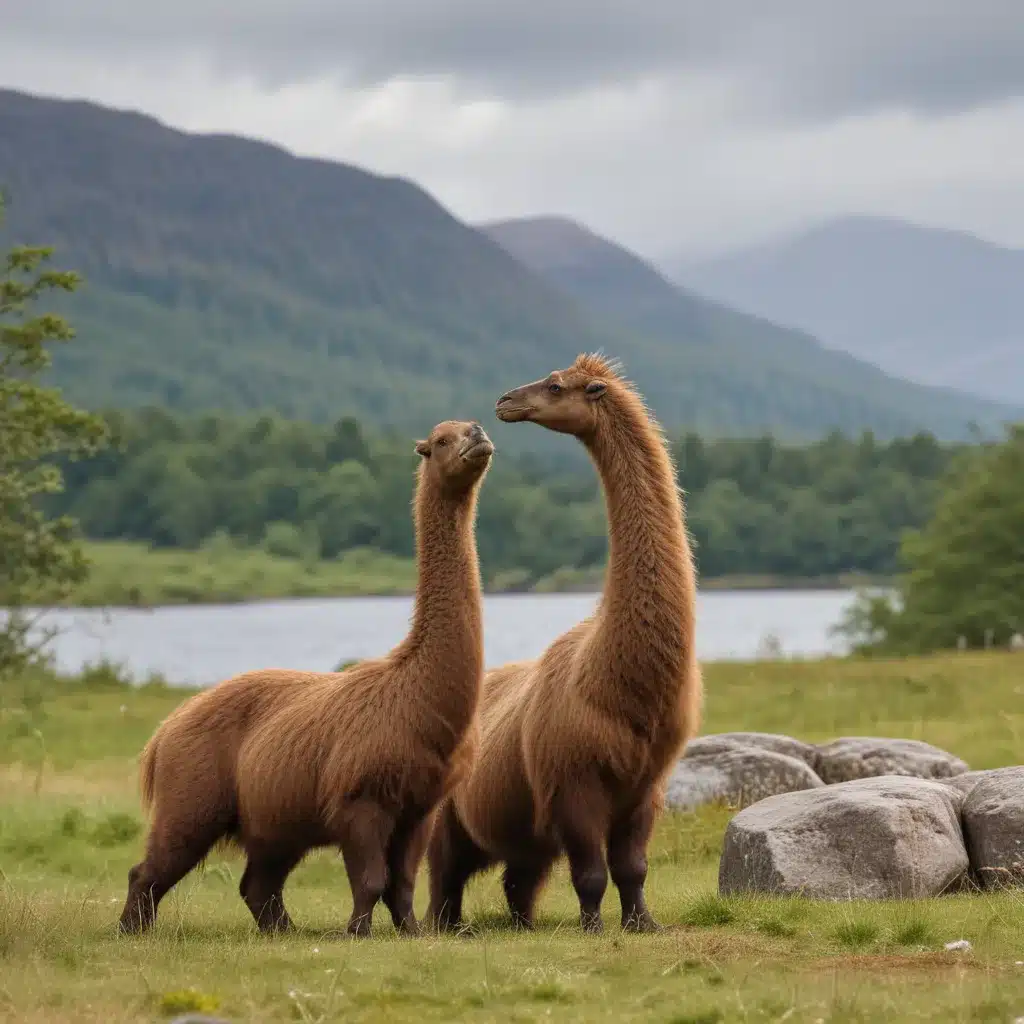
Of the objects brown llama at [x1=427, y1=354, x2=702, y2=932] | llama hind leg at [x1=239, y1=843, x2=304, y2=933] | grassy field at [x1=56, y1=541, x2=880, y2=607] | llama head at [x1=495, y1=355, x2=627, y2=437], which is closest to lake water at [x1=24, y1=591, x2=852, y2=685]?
grassy field at [x1=56, y1=541, x2=880, y2=607]

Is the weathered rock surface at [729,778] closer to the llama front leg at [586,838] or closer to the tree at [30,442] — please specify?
the llama front leg at [586,838]

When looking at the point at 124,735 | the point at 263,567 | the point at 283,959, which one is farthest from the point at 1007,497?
the point at 263,567

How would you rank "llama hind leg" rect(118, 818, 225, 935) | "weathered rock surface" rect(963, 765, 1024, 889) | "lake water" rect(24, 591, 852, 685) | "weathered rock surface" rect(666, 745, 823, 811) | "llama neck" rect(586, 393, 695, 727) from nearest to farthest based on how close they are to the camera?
"llama neck" rect(586, 393, 695, 727) < "llama hind leg" rect(118, 818, 225, 935) < "weathered rock surface" rect(963, 765, 1024, 889) < "weathered rock surface" rect(666, 745, 823, 811) < "lake water" rect(24, 591, 852, 685)

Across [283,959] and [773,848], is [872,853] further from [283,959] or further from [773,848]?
[283,959]

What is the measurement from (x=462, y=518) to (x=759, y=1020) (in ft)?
14.9

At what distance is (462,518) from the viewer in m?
11.5

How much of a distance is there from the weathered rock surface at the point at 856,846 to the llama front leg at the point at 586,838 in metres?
2.01

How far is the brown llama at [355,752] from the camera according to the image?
11.0 metres

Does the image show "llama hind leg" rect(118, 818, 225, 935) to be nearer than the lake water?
Yes

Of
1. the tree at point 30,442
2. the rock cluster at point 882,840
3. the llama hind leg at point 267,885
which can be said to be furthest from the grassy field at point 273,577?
the rock cluster at point 882,840

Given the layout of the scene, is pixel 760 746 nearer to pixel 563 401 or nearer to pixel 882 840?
pixel 882 840

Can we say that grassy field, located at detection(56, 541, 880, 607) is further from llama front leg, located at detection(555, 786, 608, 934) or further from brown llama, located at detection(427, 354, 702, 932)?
llama front leg, located at detection(555, 786, 608, 934)

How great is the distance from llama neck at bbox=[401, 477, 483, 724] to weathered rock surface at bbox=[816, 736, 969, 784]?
25.3 feet

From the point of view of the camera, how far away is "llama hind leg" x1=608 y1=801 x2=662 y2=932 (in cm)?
1115
